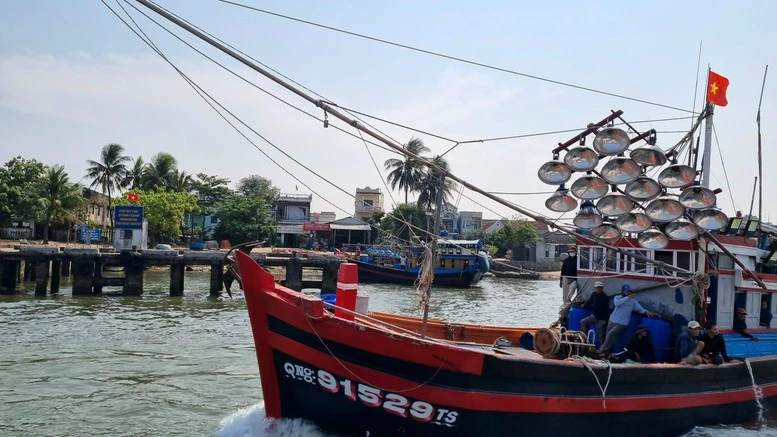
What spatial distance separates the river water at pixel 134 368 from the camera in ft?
34.1

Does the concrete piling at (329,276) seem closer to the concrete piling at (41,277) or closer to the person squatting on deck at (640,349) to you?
the concrete piling at (41,277)

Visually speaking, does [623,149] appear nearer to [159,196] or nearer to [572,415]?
[572,415]

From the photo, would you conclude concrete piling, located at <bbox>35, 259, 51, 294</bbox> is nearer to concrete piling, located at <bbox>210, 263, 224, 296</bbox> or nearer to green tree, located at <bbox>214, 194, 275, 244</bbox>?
concrete piling, located at <bbox>210, 263, 224, 296</bbox>

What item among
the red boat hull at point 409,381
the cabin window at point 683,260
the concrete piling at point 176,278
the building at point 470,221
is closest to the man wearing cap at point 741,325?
the cabin window at point 683,260

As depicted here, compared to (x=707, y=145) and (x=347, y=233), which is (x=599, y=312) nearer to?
(x=707, y=145)

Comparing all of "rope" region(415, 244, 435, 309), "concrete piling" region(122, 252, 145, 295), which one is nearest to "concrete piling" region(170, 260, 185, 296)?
"concrete piling" region(122, 252, 145, 295)

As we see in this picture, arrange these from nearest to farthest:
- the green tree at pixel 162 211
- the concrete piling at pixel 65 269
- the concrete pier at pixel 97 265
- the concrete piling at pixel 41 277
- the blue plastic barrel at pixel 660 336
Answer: the blue plastic barrel at pixel 660 336 → the concrete piling at pixel 41 277 → the concrete pier at pixel 97 265 → the concrete piling at pixel 65 269 → the green tree at pixel 162 211

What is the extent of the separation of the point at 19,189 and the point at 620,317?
51693 millimetres

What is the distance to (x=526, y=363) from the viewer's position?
27.4ft

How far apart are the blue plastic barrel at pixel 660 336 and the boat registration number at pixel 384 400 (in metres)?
4.34

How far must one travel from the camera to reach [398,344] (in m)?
8.27

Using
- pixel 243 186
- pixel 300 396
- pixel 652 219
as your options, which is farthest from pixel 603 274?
pixel 243 186

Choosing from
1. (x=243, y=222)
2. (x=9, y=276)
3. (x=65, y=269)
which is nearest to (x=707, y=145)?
(x=9, y=276)

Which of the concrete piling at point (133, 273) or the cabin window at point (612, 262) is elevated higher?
the cabin window at point (612, 262)
